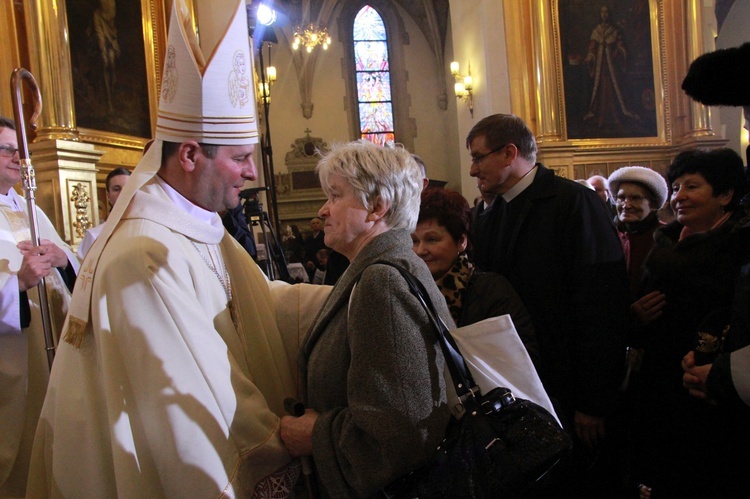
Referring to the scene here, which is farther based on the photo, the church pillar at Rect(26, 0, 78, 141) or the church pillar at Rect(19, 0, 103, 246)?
the church pillar at Rect(26, 0, 78, 141)

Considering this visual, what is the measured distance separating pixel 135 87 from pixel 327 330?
6.69 metres

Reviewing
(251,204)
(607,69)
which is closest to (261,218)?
(251,204)

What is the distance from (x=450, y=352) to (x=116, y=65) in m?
6.89

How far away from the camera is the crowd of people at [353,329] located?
Result: 1.44 meters

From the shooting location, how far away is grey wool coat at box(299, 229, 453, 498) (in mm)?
1352

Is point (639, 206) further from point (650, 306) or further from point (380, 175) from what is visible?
point (380, 175)

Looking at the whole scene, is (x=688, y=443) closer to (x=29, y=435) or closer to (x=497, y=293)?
(x=497, y=293)

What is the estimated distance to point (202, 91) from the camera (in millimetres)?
1723

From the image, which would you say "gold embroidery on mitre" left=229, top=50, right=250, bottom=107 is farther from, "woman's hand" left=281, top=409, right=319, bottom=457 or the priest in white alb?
"woman's hand" left=281, top=409, right=319, bottom=457

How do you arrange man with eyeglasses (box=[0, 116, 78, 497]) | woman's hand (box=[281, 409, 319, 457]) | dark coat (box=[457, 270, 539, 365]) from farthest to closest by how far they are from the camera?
man with eyeglasses (box=[0, 116, 78, 497]) → dark coat (box=[457, 270, 539, 365]) → woman's hand (box=[281, 409, 319, 457])

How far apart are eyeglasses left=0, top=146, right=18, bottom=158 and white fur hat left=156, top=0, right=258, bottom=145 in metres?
1.55

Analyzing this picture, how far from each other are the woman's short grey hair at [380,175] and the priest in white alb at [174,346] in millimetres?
315

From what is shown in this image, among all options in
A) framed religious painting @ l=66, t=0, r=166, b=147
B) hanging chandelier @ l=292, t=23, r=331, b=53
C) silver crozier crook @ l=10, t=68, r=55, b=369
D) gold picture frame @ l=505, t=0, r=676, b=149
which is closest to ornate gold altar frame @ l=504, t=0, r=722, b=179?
gold picture frame @ l=505, t=0, r=676, b=149

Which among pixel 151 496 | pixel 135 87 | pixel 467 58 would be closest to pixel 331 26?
pixel 467 58
